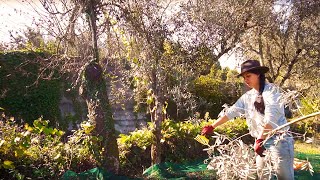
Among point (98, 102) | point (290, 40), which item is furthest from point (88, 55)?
point (290, 40)

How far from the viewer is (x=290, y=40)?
11.2m

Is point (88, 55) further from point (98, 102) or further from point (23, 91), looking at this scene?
point (23, 91)

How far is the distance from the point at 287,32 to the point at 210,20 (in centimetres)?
304

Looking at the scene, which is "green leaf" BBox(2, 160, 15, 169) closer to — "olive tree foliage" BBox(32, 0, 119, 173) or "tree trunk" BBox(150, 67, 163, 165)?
"olive tree foliage" BBox(32, 0, 119, 173)

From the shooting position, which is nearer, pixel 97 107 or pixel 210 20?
pixel 97 107

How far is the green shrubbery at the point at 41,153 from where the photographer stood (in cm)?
465

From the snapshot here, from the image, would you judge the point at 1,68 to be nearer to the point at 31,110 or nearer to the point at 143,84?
the point at 31,110

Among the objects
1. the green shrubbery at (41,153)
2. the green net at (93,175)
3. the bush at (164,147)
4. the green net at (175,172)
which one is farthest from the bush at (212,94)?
the green net at (93,175)

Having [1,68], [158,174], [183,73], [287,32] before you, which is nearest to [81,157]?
[158,174]

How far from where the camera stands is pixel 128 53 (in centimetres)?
588

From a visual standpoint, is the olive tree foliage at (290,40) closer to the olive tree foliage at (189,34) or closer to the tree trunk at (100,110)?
the olive tree foliage at (189,34)

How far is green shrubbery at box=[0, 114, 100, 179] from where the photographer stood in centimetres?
465

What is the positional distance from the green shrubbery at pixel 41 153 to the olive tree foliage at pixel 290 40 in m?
6.83

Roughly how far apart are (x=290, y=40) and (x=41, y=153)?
8.77 meters
